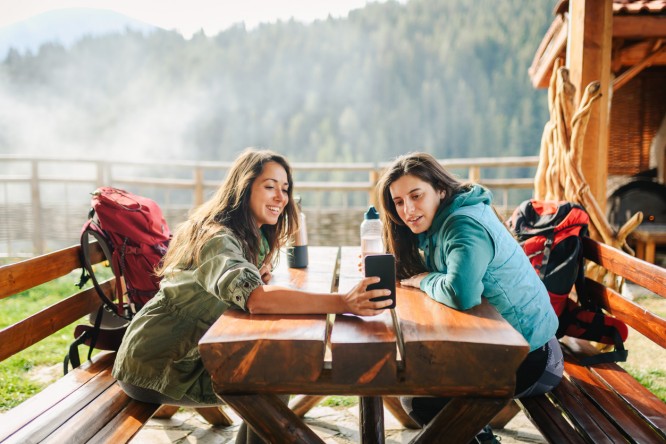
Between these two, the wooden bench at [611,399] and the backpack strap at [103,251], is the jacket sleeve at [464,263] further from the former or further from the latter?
the backpack strap at [103,251]

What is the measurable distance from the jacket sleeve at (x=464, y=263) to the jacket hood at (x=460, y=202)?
0.40ft

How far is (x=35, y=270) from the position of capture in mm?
2121

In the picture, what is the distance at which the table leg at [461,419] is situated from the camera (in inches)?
53.2

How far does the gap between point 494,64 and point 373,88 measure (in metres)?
11.0

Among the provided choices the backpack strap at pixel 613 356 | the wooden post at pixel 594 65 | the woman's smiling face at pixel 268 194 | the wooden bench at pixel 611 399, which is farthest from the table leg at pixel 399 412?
the wooden post at pixel 594 65

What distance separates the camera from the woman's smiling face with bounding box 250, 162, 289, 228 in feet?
6.71

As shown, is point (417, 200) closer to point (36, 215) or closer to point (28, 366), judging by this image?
point (28, 366)

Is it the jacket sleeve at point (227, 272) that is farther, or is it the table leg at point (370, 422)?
the table leg at point (370, 422)

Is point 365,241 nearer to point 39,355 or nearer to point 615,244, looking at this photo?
point 615,244

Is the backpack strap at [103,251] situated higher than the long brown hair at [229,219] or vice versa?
the long brown hair at [229,219]

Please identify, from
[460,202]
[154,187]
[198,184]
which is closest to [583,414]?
[460,202]

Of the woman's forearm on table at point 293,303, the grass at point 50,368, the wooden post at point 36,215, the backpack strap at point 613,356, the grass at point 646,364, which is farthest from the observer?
the wooden post at point 36,215

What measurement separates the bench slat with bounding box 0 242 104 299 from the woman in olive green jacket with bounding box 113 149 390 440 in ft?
1.68

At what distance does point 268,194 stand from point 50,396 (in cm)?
115
